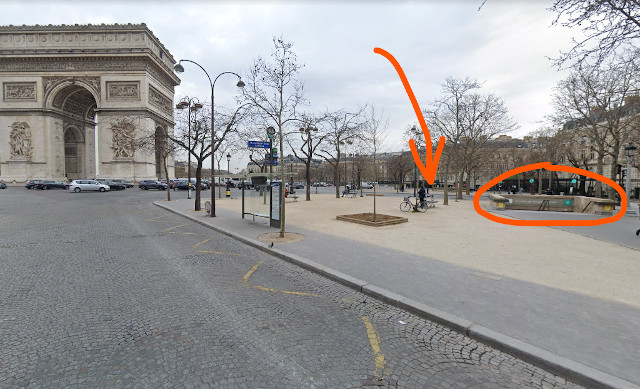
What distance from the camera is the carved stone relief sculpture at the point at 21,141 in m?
43.9

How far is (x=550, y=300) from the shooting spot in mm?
4426

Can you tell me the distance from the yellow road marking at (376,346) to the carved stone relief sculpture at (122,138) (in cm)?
4723

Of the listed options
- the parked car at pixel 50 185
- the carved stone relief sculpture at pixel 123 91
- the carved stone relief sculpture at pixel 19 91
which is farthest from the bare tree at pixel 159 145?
the carved stone relief sculpture at pixel 19 91

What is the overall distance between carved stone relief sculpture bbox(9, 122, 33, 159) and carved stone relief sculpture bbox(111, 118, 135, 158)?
43.0 ft

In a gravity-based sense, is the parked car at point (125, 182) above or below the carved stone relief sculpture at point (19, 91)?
below

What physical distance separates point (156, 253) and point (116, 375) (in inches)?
202

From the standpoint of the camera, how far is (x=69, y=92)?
47000 millimetres

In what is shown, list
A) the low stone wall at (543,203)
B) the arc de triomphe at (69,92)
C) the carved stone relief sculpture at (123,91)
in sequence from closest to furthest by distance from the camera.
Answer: the low stone wall at (543,203)
the arc de triomphe at (69,92)
the carved stone relief sculpture at (123,91)

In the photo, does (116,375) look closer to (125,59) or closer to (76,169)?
(125,59)

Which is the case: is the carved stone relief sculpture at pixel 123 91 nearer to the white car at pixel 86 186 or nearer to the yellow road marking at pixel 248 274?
the white car at pixel 86 186

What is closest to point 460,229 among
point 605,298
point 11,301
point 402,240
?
point 402,240

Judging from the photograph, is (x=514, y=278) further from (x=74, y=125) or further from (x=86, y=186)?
(x=74, y=125)

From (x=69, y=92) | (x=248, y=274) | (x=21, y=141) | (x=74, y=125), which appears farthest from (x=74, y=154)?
(x=248, y=274)

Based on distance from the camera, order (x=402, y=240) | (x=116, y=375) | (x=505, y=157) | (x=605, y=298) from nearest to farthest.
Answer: (x=116, y=375) < (x=605, y=298) < (x=402, y=240) < (x=505, y=157)
